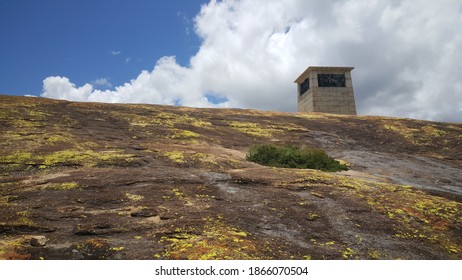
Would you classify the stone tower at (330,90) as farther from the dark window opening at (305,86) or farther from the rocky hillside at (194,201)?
the rocky hillside at (194,201)

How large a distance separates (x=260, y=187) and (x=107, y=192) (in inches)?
152

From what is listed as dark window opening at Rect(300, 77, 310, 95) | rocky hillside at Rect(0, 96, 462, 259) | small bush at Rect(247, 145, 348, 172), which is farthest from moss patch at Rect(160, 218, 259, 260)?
dark window opening at Rect(300, 77, 310, 95)

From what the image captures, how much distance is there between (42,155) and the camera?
1076cm

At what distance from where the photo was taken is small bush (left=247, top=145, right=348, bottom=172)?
1312 cm

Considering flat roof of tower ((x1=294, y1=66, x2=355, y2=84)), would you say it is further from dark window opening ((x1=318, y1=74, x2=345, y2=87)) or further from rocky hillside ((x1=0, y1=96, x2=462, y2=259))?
rocky hillside ((x1=0, y1=96, x2=462, y2=259))

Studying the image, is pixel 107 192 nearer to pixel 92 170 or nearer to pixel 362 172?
pixel 92 170

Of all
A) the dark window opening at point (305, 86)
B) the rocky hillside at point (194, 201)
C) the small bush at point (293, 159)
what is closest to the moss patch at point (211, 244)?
the rocky hillside at point (194, 201)

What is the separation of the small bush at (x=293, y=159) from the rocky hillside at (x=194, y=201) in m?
0.93

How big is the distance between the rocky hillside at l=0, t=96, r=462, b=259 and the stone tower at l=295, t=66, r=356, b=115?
19.8 metres

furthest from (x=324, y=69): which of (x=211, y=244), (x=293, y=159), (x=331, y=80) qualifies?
(x=211, y=244)

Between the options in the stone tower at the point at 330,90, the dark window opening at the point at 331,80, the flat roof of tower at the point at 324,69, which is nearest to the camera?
the stone tower at the point at 330,90

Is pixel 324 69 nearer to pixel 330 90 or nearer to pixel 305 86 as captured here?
pixel 330 90

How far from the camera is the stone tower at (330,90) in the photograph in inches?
1416
